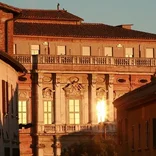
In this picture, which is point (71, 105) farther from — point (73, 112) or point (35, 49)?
point (35, 49)

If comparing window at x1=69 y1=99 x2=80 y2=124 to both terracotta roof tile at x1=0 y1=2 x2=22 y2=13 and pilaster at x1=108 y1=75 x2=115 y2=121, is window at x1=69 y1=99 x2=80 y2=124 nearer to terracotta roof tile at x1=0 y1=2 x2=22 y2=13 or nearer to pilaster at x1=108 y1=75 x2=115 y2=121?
pilaster at x1=108 y1=75 x2=115 y2=121

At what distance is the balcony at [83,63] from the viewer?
104125mm

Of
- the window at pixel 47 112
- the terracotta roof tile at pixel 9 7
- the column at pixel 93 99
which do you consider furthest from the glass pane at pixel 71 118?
the terracotta roof tile at pixel 9 7

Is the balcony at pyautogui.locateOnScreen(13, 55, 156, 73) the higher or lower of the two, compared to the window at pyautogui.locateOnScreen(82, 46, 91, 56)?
lower

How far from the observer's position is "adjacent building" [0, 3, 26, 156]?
5334 centimetres

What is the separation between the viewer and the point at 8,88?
56.7 metres

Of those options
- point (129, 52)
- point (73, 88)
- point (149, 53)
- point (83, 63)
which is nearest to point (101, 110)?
point (73, 88)

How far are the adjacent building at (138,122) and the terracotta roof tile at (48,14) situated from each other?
52.0 meters

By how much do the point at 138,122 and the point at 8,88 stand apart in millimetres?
6584

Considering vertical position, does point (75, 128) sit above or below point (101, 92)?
below

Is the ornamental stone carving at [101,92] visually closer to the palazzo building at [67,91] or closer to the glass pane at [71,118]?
the palazzo building at [67,91]

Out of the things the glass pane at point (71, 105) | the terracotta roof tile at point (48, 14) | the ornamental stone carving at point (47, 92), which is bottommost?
the glass pane at point (71, 105)

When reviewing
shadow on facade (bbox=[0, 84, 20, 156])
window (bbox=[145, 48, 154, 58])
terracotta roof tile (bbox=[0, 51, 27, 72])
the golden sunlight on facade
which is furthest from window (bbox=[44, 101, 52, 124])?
terracotta roof tile (bbox=[0, 51, 27, 72])

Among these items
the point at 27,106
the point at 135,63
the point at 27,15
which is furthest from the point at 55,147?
the point at 27,15
